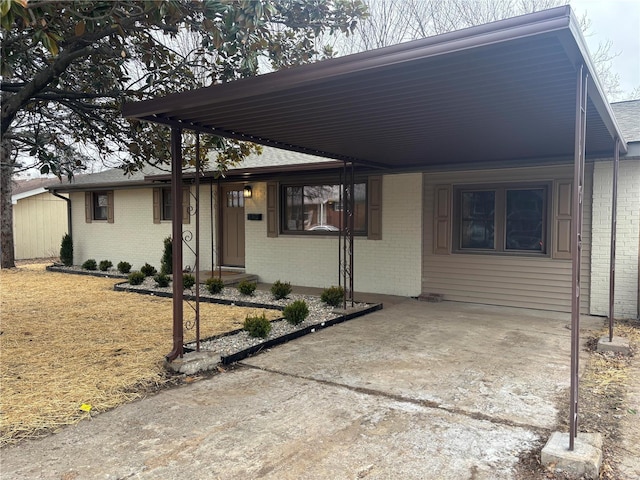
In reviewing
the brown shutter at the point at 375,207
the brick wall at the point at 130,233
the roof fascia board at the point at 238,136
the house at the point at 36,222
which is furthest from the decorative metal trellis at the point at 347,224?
the house at the point at 36,222

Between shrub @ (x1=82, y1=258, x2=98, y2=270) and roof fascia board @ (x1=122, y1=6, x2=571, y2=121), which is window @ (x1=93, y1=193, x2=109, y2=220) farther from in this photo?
roof fascia board @ (x1=122, y1=6, x2=571, y2=121)

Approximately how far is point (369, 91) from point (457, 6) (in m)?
14.6

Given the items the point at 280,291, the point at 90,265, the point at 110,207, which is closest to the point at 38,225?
the point at 110,207

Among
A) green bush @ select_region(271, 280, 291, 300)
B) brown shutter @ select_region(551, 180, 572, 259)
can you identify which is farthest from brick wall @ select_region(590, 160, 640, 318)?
green bush @ select_region(271, 280, 291, 300)

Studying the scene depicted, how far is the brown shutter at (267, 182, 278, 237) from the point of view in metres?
9.49

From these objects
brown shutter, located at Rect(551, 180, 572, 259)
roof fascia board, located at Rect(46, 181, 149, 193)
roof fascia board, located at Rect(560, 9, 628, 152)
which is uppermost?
roof fascia board, located at Rect(46, 181, 149, 193)

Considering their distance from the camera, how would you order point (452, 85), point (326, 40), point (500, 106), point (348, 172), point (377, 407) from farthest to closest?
point (326, 40), point (348, 172), point (500, 106), point (377, 407), point (452, 85)

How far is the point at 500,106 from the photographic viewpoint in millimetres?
3748

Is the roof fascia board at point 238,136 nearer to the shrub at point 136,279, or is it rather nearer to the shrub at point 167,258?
the shrub at point 136,279

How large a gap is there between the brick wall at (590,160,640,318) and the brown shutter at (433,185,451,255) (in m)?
2.12

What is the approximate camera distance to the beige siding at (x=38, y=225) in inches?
645

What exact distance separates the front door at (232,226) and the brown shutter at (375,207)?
3281mm

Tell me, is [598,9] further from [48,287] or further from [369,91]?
[48,287]

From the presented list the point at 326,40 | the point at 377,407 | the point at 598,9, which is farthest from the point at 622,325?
the point at 326,40
